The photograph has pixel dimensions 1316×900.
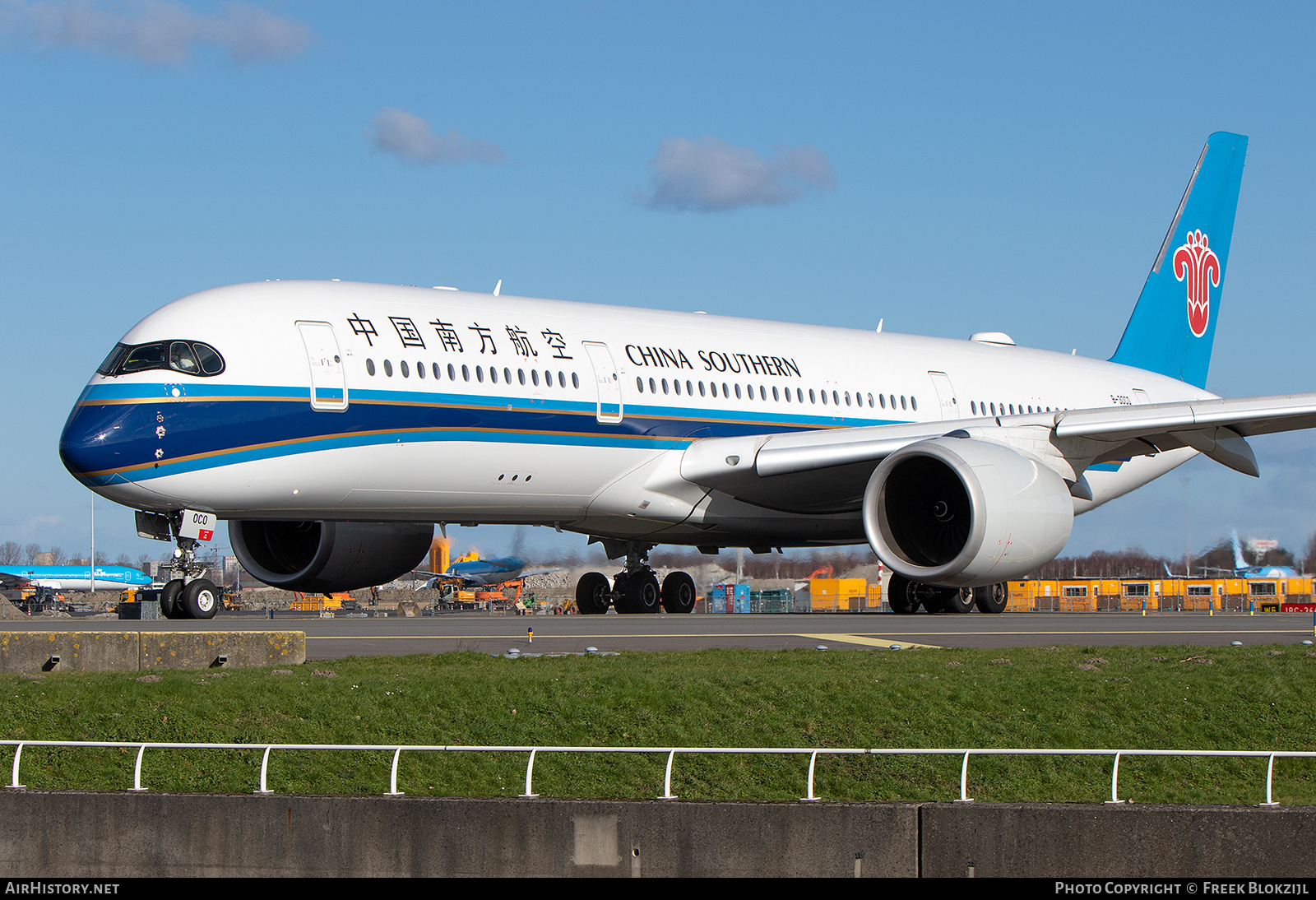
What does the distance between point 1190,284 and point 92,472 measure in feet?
74.5

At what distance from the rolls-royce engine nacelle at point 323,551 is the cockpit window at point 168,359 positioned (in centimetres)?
451

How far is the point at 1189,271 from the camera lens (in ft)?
101

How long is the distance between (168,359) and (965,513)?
989cm

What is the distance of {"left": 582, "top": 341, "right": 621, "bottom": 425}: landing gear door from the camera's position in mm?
20234

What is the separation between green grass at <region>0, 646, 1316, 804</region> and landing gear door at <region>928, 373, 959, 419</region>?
13.2 m

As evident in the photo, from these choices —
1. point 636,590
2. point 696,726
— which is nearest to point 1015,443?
point 636,590

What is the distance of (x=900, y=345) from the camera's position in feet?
85.0

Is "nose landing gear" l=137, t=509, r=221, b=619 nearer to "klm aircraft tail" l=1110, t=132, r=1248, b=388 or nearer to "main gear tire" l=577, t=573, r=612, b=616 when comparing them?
"main gear tire" l=577, t=573, r=612, b=616

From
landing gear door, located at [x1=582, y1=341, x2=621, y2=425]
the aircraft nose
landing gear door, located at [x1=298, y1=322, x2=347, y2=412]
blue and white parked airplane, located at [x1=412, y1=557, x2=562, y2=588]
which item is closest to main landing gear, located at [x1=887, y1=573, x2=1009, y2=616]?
landing gear door, located at [x1=582, y1=341, x2=621, y2=425]

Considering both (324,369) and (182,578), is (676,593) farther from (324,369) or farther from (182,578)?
(182,578)

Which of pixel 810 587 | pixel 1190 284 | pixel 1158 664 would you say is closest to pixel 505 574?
pixel 810 587

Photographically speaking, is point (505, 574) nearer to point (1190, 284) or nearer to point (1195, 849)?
point (1190, 284)

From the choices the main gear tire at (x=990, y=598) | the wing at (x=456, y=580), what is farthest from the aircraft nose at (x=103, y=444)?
the wing at (x=456, y=580)

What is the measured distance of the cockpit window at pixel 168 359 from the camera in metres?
16.9
